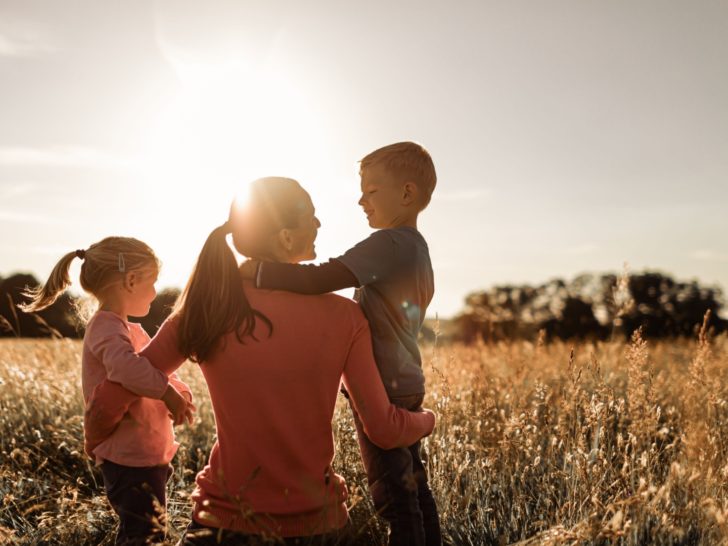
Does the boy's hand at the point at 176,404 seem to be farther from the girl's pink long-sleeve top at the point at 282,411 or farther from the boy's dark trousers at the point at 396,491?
the boy's dark trousers at the point at 396,491

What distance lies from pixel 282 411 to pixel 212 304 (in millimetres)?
417

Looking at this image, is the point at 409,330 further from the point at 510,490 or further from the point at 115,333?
the point at 510,490

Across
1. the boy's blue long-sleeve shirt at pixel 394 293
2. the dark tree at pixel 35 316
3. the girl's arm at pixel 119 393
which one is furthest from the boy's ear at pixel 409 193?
the dark tree at pixel 35 316

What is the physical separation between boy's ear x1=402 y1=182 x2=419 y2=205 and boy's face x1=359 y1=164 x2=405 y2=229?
0.01 m

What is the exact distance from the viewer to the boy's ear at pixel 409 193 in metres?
2.75

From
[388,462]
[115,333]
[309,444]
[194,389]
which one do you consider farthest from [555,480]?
[194,389]

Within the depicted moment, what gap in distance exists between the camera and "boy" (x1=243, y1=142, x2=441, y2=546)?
228 centimetres

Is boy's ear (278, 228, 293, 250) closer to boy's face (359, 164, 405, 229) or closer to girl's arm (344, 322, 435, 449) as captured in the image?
girl's arm (344, 322, 435, 449)

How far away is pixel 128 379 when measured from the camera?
87.5 inches

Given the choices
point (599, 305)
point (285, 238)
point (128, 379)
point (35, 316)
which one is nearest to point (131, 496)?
point (128, 379)

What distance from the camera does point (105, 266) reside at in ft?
9.24

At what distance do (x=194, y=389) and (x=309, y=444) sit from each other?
11.8ft

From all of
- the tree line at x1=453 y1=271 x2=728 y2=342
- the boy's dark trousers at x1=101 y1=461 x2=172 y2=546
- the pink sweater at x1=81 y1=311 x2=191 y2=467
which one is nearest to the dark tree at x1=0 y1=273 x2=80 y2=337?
the pink sweater at x1=81 y1=311 x2=191 y2=467

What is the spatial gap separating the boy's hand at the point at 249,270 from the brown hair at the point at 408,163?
875 millimetres
